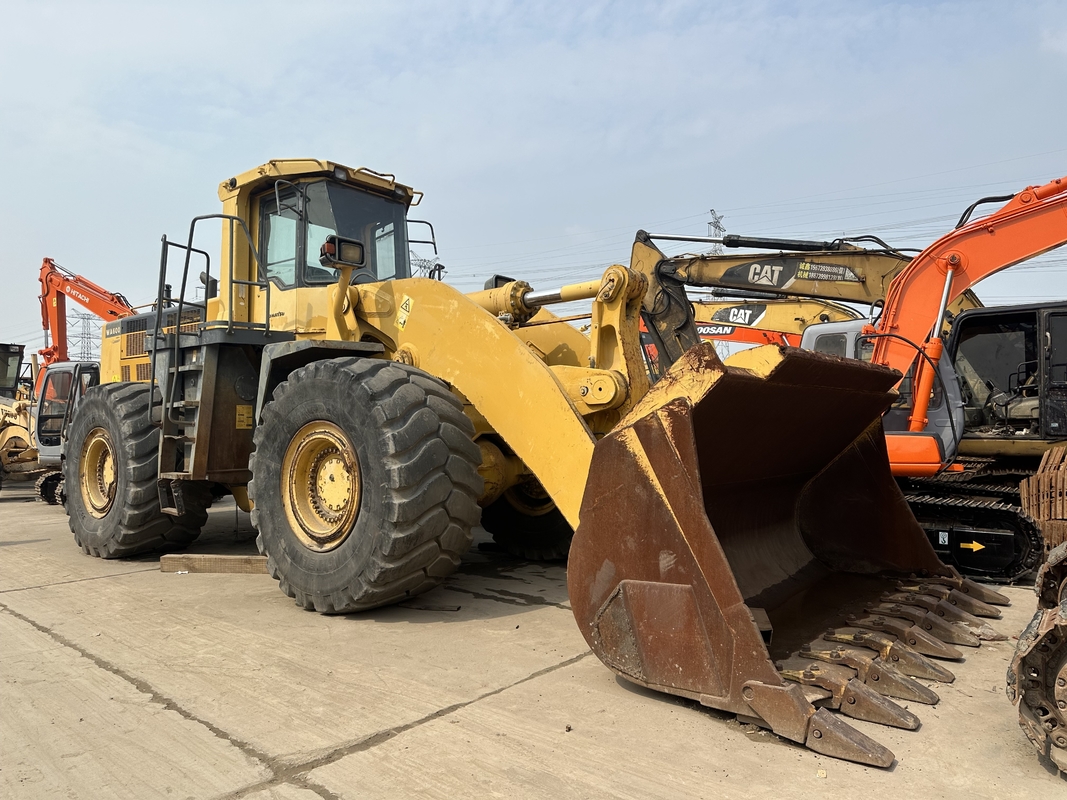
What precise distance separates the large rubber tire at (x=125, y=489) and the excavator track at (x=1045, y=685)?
602 cm

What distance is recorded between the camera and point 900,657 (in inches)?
131

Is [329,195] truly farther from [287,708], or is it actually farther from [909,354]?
[909,354]

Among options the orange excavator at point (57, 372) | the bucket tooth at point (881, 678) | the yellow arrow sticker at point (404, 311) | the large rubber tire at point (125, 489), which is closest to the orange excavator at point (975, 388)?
the bucket tooth at point (881, 678)

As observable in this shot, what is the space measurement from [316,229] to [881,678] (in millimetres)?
4915

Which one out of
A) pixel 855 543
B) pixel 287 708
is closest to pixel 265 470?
pixel 287 708

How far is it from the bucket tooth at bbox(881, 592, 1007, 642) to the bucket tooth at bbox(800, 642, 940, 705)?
0.90 m

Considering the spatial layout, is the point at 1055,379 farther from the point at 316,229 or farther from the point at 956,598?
the point at 316,229

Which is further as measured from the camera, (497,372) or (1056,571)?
(497,372)

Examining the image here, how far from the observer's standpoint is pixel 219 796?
242 cm

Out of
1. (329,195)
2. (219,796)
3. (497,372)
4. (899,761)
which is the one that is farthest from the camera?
(329,195)

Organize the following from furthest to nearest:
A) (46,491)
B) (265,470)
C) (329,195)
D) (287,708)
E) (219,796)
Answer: (46,491)
(329,195)
(265,470)
(287,708)
(219,796)

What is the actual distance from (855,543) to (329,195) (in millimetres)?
4584

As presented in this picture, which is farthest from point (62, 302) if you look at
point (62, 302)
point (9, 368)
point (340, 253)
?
point (340, 253)

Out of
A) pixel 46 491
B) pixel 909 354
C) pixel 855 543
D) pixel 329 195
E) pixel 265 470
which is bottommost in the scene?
pixel 46 491
